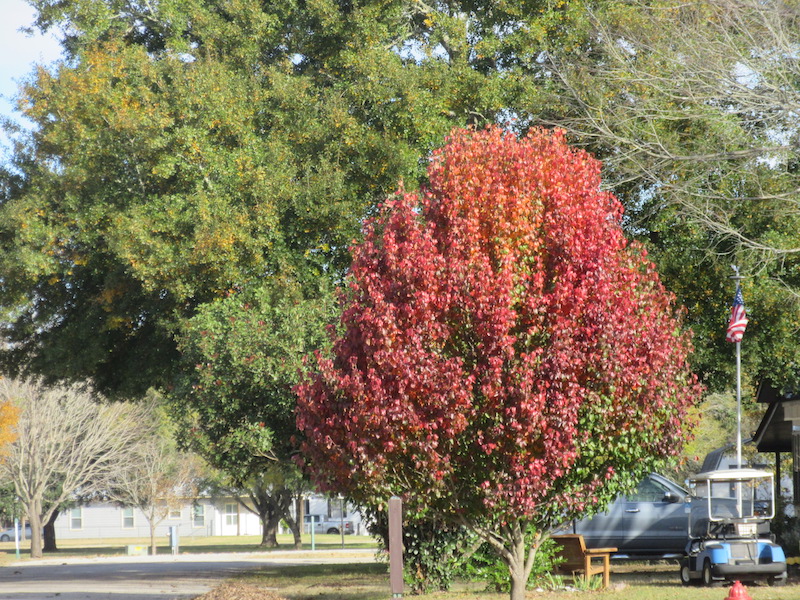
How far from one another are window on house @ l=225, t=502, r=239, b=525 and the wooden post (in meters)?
70.6

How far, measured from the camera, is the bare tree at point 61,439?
42.1m

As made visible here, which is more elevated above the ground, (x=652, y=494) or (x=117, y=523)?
(x=652, y=494)

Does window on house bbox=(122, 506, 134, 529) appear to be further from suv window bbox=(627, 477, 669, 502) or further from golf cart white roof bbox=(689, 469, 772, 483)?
golf cart white roof bbox=(689, 469, 772, 483)

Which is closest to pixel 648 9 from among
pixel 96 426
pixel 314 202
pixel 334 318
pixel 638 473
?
pixel 314 202

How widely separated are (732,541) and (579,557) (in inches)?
92.3

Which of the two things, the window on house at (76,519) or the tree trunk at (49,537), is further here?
the window on house at (76,519)

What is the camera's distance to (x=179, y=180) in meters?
20.2

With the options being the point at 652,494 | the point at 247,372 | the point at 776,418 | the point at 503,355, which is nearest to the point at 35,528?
the point at 247,372

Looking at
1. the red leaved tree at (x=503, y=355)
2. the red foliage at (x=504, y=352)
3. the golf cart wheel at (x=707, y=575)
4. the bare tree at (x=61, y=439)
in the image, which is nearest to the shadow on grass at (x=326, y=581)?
the golf cart wheel at (x=707, y=575)

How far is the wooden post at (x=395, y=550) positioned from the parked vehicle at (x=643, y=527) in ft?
37.0

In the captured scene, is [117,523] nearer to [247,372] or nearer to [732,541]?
[247,372]

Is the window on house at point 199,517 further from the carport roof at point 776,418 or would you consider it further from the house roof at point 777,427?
the carport roof at point 776,418

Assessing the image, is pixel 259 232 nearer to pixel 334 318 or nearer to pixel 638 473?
pixel 334 318

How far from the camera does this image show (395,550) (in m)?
9.73
